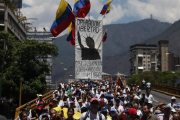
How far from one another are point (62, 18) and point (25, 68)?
13.8m

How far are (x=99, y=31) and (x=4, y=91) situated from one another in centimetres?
1357

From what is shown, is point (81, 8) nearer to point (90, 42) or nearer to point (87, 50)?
point (90, 42)

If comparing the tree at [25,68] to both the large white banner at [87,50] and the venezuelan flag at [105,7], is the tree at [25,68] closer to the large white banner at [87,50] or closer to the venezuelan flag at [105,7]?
the venezuelan flag at [105,7]

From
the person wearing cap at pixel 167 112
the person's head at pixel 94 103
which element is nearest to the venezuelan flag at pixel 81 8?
the person wearing cap at pixel 167 112

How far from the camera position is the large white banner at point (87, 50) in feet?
77.7

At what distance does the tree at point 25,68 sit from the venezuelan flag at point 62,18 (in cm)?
1087

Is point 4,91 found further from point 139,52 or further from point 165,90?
point 139,52

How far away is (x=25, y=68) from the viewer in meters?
36.8

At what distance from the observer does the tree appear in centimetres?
3416

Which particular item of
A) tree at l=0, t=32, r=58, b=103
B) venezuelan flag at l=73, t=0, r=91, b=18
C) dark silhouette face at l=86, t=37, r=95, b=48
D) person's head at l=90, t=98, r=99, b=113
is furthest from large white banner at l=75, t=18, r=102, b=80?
person's head at l=90, t=98, r=99, b=113

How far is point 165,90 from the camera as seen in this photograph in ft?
149

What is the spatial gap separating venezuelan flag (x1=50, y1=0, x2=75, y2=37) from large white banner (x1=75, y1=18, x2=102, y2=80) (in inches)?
41.6

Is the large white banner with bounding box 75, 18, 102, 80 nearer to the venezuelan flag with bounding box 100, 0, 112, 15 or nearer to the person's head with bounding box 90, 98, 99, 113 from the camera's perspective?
the venezuelan flag with bounding box 100, 0, 112, 15

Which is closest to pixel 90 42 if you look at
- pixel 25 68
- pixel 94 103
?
pixel 25 68
